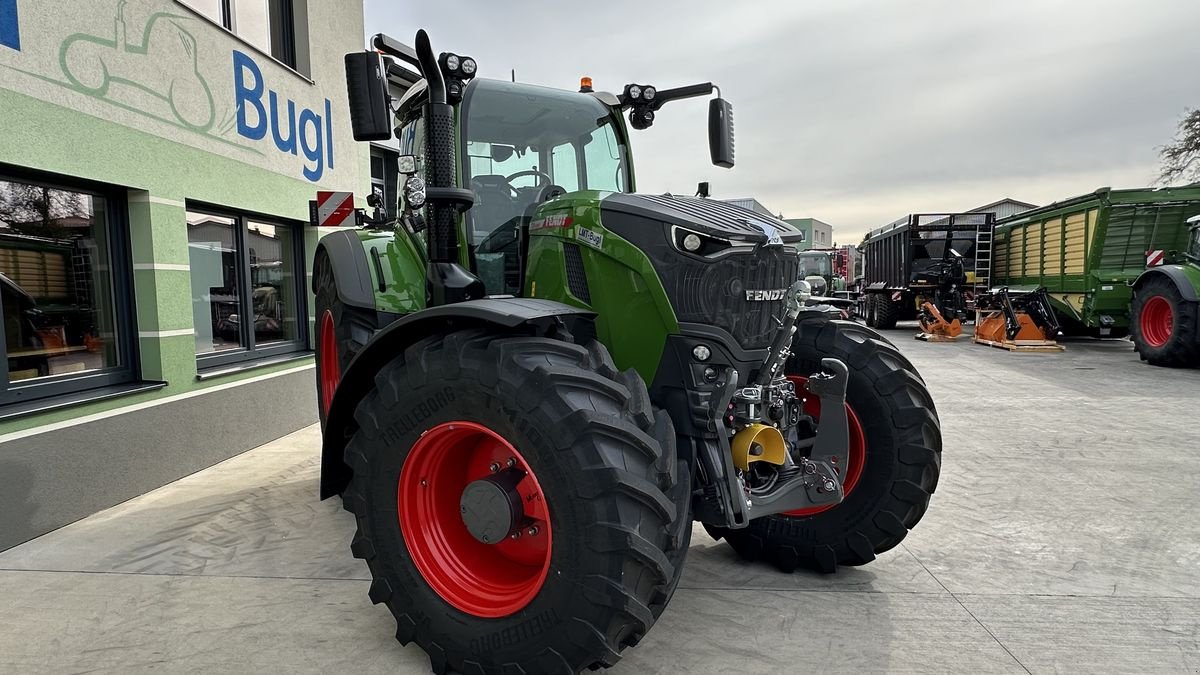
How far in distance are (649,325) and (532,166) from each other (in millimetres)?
1370

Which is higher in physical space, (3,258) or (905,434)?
(3,258)

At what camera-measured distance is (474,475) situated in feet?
8.35

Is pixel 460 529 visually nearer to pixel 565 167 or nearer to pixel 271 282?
pixel 565 167

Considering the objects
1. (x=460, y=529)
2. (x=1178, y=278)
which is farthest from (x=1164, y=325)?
(x=460, y=529)

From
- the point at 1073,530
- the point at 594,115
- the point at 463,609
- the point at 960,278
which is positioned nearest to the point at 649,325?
the point at 463,609

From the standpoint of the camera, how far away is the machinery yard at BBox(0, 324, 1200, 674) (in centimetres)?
246

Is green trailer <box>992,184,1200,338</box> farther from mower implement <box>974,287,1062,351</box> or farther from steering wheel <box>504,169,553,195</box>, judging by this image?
steering wheel <box>504,169,553,195</box>

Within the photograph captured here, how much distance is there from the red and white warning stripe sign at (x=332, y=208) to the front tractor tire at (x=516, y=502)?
4571 millimetres

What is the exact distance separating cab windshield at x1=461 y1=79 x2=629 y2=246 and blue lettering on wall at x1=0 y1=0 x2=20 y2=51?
2.38 metres

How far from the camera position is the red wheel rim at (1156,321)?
1023 centimetres

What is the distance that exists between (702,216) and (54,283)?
3.95 metres

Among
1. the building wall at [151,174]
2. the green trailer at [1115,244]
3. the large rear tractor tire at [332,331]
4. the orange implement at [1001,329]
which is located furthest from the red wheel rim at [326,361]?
the orange implement at [1001,329]

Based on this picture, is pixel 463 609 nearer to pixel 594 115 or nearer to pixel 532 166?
pixel 532 166

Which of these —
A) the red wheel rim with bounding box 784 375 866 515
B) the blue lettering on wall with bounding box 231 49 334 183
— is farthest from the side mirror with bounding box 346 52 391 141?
the blue lettering on wall with bounding box 231 49 334 183
